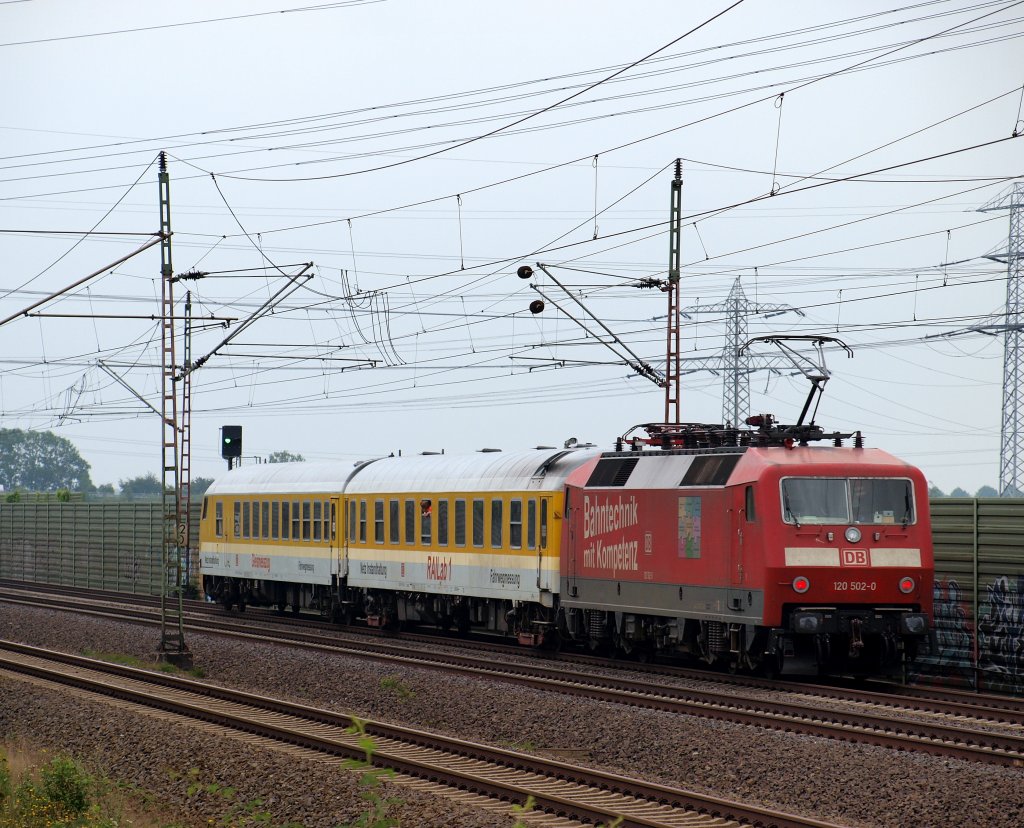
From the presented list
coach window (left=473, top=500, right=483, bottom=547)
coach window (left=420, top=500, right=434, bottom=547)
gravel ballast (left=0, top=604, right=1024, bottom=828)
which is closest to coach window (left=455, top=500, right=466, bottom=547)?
coach window (left=473, top=500, right=483, bottom=547)

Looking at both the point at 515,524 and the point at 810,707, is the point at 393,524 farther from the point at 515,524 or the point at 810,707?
the point at 810,707

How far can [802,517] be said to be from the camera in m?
20.7

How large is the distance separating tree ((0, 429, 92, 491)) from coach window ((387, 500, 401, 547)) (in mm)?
126872

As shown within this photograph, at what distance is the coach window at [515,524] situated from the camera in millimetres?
27906

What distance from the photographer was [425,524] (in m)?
31.6

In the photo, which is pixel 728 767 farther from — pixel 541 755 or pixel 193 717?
pixel 193 717

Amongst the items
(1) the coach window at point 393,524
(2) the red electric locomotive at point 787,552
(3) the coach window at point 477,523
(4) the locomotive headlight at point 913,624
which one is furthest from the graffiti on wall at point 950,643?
(1) the coach window at point 393,524

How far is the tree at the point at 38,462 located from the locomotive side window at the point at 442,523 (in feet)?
424

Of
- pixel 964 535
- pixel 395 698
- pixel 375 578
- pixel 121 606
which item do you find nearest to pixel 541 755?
pixel 395 698

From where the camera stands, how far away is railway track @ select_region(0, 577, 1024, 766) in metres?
15.7

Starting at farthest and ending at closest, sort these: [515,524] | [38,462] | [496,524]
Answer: [38,462], [496,524], [515,524]

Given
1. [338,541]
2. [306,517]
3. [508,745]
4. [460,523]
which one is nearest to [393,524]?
[338,541]

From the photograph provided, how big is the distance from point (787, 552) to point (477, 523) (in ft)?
33.3

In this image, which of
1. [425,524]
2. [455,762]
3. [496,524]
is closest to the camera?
[455,762]
